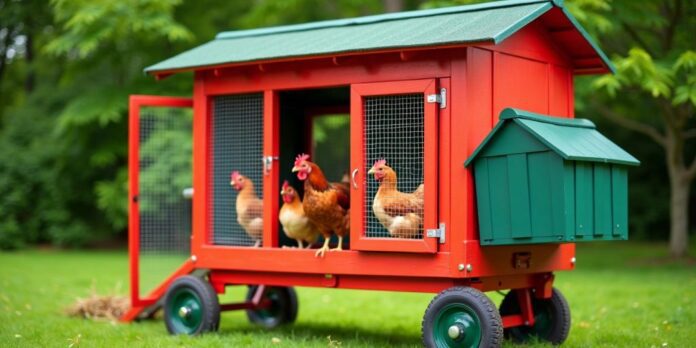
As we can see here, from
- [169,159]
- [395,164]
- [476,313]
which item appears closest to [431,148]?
[395,164]

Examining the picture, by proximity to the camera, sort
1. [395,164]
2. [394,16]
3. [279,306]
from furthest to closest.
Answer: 1. [279,306]
2. [394,16]
3. [395,164]

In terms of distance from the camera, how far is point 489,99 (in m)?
7.55

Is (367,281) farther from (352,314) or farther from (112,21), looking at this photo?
(112,21)

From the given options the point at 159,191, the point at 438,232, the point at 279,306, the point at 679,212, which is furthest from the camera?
the point at 159,191

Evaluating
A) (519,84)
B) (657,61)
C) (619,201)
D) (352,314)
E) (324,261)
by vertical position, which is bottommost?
(352,314)

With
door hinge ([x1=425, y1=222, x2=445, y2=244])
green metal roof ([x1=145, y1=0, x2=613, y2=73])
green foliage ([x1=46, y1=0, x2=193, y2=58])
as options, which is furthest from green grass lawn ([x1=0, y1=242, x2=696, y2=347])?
green foliage ([x1=46, y1=0, x2=193, y2=58])

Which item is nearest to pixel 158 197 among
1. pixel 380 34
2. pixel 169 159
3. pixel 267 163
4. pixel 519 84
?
pixel 169 159

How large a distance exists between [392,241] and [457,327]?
0.91 meters

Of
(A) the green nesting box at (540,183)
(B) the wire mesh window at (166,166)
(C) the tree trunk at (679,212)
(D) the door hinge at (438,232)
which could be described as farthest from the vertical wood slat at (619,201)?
(C) the tree trunk at (679,212)

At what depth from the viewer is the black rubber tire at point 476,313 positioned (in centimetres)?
699

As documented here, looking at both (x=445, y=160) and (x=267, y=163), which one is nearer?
(x=445, y=160)

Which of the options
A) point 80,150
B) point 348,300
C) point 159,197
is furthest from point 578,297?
point 80,150

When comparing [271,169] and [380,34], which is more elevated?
[380,34]

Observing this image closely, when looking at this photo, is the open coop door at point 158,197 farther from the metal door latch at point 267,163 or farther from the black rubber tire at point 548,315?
the black rubber tire at point 548,315
